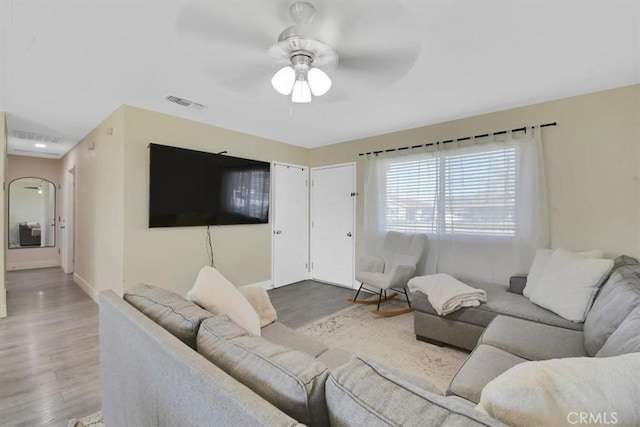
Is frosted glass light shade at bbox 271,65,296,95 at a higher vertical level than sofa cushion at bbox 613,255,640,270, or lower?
higher

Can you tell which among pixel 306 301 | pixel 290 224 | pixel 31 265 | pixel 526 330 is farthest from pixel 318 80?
pixel 31 265

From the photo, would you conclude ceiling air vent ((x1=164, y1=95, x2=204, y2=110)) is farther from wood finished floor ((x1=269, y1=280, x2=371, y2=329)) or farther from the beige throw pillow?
wood finished floor ((x1=269, y1=280, x2=371, y2=329))

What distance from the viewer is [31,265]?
235 inches

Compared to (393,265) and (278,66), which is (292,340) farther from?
(393,265)

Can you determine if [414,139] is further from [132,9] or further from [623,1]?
[132,9]

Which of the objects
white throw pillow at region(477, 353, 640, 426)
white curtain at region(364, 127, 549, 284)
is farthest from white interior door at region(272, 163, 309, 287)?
white throw pillow at region(477, 353, 640, 426)

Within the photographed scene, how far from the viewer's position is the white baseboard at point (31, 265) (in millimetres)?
5745

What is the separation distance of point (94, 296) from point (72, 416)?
2.55 m

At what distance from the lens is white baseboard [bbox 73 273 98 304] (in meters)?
3.85

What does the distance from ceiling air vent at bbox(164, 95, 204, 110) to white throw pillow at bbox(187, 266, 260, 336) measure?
6.60 feet

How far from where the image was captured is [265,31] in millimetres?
1724

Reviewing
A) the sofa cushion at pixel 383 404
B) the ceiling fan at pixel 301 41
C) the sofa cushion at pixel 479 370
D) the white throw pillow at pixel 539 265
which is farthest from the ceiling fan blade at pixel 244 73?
the white throw pillow at pixel 539 265

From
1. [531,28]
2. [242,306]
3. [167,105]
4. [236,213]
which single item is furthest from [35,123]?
[531,28]

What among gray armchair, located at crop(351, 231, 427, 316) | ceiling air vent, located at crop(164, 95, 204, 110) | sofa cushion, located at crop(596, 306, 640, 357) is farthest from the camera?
gray armchair, located at crop(351, 231, 427, 316)
